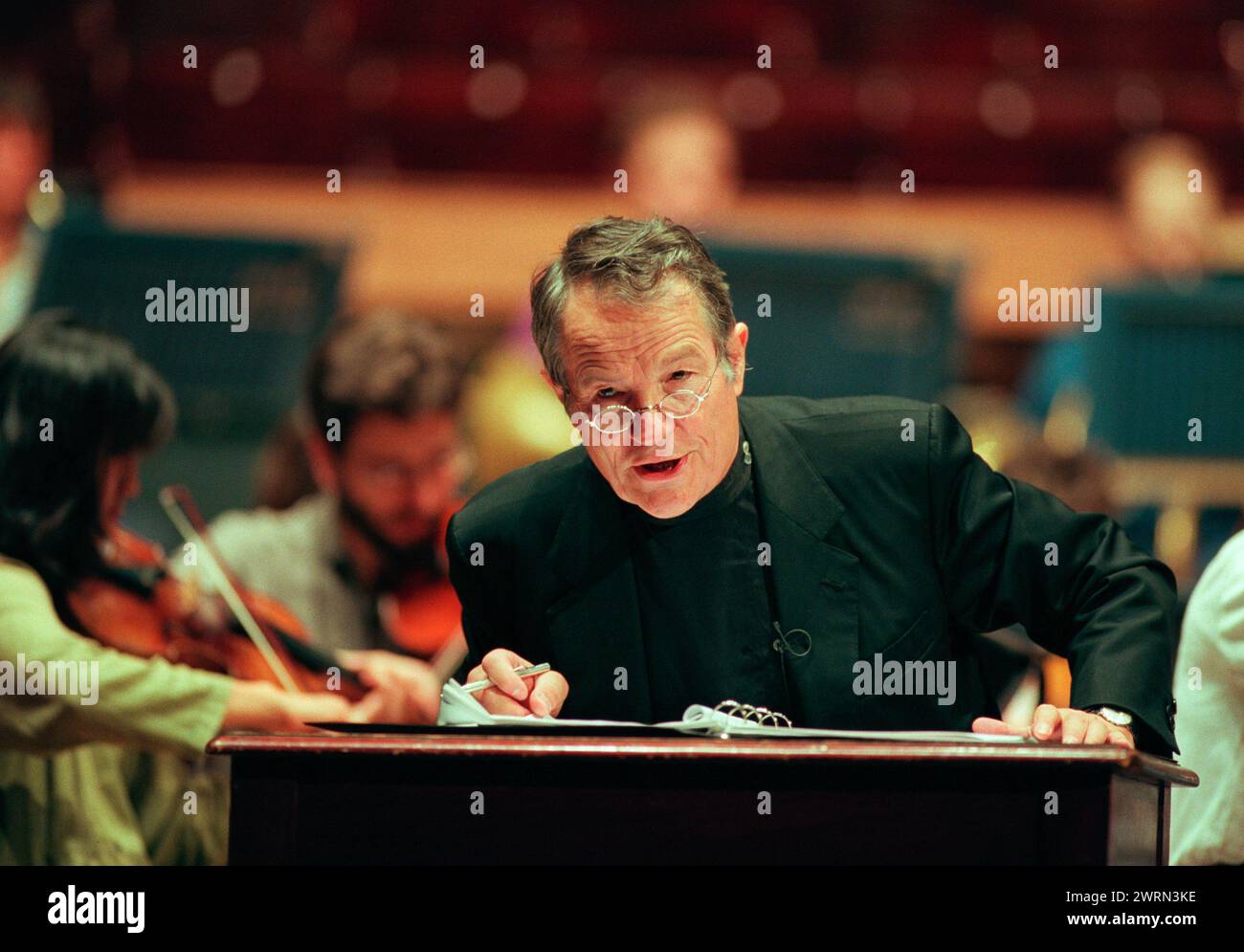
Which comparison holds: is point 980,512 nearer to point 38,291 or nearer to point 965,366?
point 38,291

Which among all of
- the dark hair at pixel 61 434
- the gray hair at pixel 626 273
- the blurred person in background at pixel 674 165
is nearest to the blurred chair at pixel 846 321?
the blurred person in background at pixel 674 165

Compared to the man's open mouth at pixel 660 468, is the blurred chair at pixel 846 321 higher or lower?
higher

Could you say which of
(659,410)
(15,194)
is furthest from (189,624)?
(15,194)

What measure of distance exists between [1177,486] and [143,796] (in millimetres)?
3189

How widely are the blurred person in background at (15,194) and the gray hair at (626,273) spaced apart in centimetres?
278

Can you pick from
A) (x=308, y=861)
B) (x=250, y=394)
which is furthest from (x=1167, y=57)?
(x=308, y=861)

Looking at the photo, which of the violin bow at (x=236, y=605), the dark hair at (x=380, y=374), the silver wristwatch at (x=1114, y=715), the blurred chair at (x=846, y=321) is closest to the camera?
the silver wristwatch at (x=1114, y=715)

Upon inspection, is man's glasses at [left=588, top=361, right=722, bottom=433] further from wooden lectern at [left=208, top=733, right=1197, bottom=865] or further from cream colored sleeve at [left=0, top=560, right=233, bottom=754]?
cream colored sleeve at [left=0, top=560, right=233, bottom=754]

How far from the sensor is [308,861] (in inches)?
63.5

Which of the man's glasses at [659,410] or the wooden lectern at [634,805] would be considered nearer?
the wooden lectern at [634,805]

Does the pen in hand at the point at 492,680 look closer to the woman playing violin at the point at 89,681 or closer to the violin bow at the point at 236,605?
the woman playing violin at the point at 89,681

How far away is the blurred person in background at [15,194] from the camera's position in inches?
174

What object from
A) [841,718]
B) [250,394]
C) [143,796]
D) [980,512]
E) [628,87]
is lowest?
[143,796]
